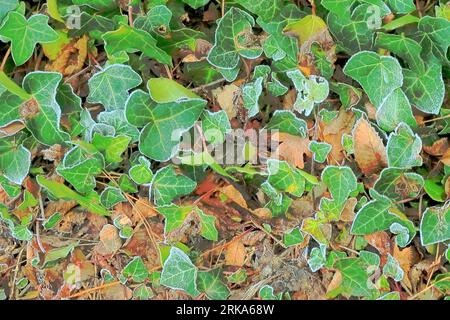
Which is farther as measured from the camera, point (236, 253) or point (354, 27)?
point (236, 253)

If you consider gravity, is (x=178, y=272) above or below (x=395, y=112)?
below

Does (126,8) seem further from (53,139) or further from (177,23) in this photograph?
(53,139)

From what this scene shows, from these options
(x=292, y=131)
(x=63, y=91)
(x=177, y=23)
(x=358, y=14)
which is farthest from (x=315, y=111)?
(x=63, y=91)

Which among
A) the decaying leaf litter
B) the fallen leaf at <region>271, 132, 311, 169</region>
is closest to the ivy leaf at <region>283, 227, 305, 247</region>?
the decaying leaf litter

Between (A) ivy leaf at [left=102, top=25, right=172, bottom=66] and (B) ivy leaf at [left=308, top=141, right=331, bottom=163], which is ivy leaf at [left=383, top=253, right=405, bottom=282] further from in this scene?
(A) ivy leaf at [left=102, top=25, right=172, bottom=66]

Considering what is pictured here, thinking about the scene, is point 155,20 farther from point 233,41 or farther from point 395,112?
point 395,112

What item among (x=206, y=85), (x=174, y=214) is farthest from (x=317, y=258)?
(x=206, y=85)

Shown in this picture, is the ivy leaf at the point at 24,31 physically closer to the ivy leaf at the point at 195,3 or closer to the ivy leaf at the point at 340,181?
the ivy leaf at the point at 195,3
